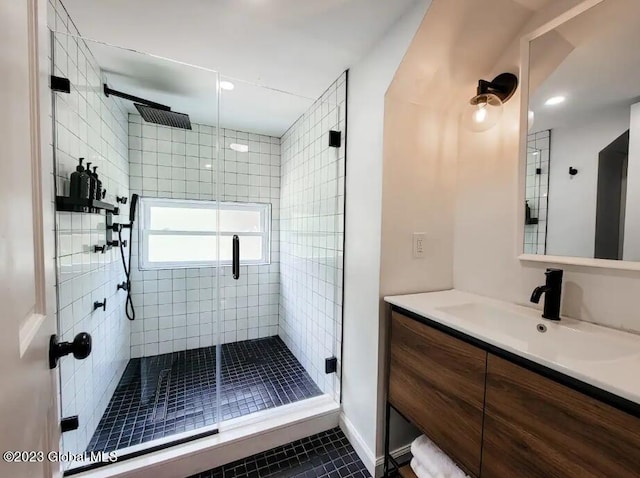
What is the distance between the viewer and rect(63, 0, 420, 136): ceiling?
1.27 metres

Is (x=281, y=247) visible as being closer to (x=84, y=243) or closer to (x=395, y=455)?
(x=84, y=243)

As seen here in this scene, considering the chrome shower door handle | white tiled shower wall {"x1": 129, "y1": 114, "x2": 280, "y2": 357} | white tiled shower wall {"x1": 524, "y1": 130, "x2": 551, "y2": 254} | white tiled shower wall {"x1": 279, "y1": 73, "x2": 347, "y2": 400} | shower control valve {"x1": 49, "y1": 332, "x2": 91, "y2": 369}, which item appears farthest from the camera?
white tiled shower wall {"x1": 129, "y1": 114, "x2": 280, "y2": 357}

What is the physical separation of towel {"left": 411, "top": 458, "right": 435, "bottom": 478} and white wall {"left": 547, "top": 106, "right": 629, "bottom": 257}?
3.61 ft

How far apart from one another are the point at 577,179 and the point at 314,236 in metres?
1.60

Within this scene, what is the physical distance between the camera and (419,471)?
1.22m

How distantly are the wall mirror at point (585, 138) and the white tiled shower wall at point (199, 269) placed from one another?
7.59ft

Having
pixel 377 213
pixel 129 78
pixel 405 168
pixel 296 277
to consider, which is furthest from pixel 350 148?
pixel 129 78

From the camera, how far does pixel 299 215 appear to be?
2549 mm

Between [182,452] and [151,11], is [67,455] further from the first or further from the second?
[151,11]

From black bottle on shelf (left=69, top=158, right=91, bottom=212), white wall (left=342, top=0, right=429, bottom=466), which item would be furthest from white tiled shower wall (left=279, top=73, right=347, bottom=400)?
black bottle on shelf (left=69, top=158, right=91, bottom=212)

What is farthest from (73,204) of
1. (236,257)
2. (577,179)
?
(577,179)

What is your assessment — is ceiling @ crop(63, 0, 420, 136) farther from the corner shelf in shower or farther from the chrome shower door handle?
the chrome shower door handle

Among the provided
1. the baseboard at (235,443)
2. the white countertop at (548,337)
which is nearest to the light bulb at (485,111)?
the white countertop at (548,337)

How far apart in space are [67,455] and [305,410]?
4.02ft
